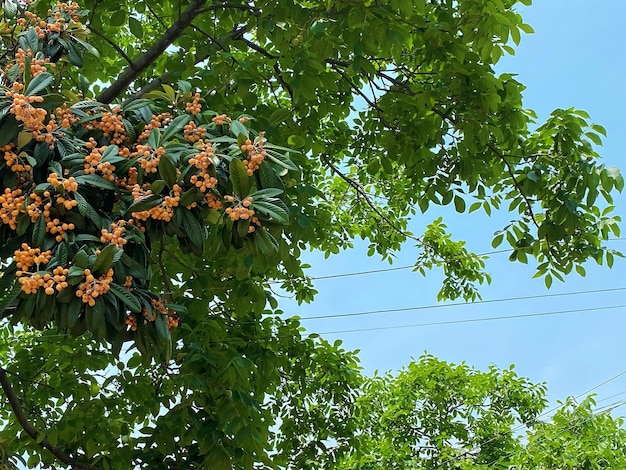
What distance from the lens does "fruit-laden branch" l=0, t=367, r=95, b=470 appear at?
9.32ft

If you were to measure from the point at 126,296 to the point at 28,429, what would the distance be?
1764 mm

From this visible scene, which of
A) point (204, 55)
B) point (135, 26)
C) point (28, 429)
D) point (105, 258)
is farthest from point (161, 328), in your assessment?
point (135, 26)

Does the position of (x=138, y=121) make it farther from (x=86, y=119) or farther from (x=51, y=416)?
(x=51, y=416)

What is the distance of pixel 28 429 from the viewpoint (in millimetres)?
2893

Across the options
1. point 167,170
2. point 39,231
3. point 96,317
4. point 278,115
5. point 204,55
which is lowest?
point 96,317

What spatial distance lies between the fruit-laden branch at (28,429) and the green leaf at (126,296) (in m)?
1.66

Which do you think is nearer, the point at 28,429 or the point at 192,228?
the point at 192,228

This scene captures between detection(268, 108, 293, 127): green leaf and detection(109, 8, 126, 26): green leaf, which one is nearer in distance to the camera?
detection(268, 108, 293, 127): green leaf

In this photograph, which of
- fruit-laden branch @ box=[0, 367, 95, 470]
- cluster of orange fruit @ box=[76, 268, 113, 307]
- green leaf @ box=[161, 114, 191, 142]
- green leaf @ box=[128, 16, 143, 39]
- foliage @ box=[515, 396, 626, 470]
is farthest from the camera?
foliage @ box=[515, 396, 626, 470]

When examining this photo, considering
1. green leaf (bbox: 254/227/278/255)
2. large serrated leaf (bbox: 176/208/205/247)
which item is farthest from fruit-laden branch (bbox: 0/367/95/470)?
green leaf (bbox: 254/227/278/255)

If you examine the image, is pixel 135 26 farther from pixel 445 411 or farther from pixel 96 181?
pixel 445 411

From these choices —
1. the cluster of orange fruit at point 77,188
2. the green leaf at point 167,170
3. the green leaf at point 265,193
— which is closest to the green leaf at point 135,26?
the cluster of orange fruit at point 77,188

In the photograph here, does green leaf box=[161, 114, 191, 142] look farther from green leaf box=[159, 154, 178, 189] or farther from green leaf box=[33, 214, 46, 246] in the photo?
green leaf box=[33, 214, 46, 246]

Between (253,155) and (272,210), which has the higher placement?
(253,155)
